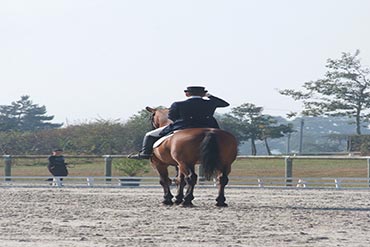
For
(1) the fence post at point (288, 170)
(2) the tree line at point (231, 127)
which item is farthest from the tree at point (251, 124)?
(1) the fence post at point (288, 170)

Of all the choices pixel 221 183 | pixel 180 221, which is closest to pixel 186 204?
pixel 221 183

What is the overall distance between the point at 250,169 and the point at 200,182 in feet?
22.0

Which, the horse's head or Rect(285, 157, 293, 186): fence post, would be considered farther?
Rect(285, 157, 293, 186): fence post

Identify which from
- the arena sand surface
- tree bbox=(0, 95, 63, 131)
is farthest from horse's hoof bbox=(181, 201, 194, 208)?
tree bbox=(0, 95, 63, 131)

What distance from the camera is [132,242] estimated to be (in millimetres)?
10367

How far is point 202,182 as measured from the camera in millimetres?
25172

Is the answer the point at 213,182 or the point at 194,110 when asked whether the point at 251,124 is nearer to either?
the point at 213,182

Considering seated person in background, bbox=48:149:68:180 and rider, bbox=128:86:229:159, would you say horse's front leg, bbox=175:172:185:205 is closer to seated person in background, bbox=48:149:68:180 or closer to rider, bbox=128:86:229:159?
rider, bbox=128:86:229:159

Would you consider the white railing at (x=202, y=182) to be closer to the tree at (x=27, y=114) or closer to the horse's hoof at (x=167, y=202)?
the horse's hoof at (x=167, y=202)

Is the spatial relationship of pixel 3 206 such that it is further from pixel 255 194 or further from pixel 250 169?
pixel 250 169

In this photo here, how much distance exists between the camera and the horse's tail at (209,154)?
49.4 feet

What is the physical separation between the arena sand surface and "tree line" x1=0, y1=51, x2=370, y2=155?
17.2 meters

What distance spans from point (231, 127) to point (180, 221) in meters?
31.6

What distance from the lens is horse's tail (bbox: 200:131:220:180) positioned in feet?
49.4
